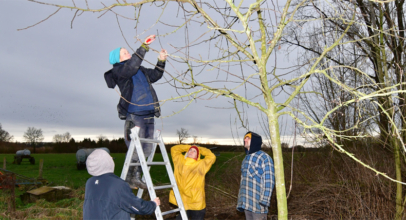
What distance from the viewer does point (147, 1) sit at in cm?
328

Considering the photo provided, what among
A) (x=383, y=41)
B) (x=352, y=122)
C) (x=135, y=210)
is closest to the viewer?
(x=135, y=210)

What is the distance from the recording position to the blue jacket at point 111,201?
282cm

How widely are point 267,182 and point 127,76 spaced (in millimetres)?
2056

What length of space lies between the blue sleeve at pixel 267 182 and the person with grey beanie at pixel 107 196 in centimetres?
147

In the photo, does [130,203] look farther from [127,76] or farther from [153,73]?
[153,73]

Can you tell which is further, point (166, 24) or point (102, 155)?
point (166, 24)

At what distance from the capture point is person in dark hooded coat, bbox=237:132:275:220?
149 inches

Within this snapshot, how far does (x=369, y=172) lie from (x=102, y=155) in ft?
18.5

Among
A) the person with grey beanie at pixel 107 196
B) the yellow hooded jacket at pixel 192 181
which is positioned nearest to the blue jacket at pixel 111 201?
the person with grey beanie at pixel 107 196

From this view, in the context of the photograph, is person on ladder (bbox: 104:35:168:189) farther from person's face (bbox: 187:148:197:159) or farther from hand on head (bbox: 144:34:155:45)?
person's face (bbox: 187:148:197:159)

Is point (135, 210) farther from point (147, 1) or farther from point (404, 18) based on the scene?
point (404, 18)

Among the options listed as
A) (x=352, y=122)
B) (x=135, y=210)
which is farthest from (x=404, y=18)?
(x=135, y=210)

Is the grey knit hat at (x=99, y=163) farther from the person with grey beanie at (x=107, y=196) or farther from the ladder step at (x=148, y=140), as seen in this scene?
the ladder step at (x=148, y=140)

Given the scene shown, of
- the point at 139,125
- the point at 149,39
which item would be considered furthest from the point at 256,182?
the point at 149,39
